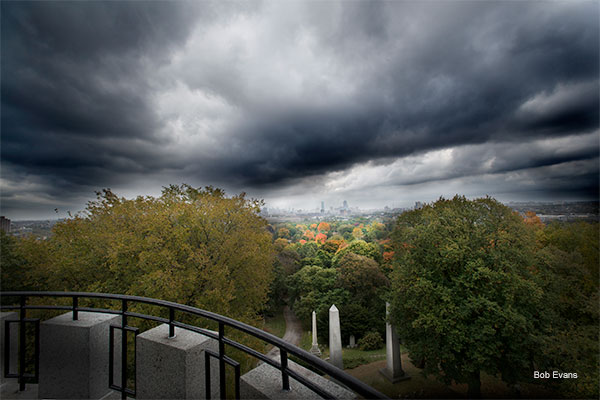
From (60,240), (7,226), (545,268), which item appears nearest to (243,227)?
(60,240)

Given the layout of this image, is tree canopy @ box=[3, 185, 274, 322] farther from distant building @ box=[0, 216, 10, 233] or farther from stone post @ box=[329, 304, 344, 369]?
stone post @ box=[329, 304, 344, 369]

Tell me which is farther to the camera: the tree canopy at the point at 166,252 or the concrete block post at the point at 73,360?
the tree canopy at the point at 166,252

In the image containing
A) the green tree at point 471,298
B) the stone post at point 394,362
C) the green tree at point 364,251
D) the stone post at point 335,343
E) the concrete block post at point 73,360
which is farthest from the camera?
the green tree at point 364,251

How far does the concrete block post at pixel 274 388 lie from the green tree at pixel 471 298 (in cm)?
958

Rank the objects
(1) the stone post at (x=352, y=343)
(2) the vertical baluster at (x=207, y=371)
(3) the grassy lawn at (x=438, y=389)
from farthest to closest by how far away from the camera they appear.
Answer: (1) the stone post at (x=352, y=343), (3) the grassy lawn at (x=438, y=389), (2) the vertical baluster at (x=207, y=371)

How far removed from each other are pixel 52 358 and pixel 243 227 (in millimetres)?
8469

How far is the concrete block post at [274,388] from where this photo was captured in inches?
59.4

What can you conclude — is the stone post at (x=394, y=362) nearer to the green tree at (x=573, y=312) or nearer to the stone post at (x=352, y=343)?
the green tree at (x=573, y=312)

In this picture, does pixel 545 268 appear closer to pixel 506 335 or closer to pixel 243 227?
pixel 506 335

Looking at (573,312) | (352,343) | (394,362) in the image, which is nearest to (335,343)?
(394,362)

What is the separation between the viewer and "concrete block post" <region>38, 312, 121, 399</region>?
2424 mm

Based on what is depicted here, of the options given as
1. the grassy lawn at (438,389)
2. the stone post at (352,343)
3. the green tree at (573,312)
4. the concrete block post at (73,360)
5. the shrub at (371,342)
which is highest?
the concrete block post at (73,360)

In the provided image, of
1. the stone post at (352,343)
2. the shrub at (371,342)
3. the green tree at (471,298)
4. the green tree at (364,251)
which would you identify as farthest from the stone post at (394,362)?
the green tree at (364,251)

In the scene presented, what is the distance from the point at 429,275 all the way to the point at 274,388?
10.6 metres
